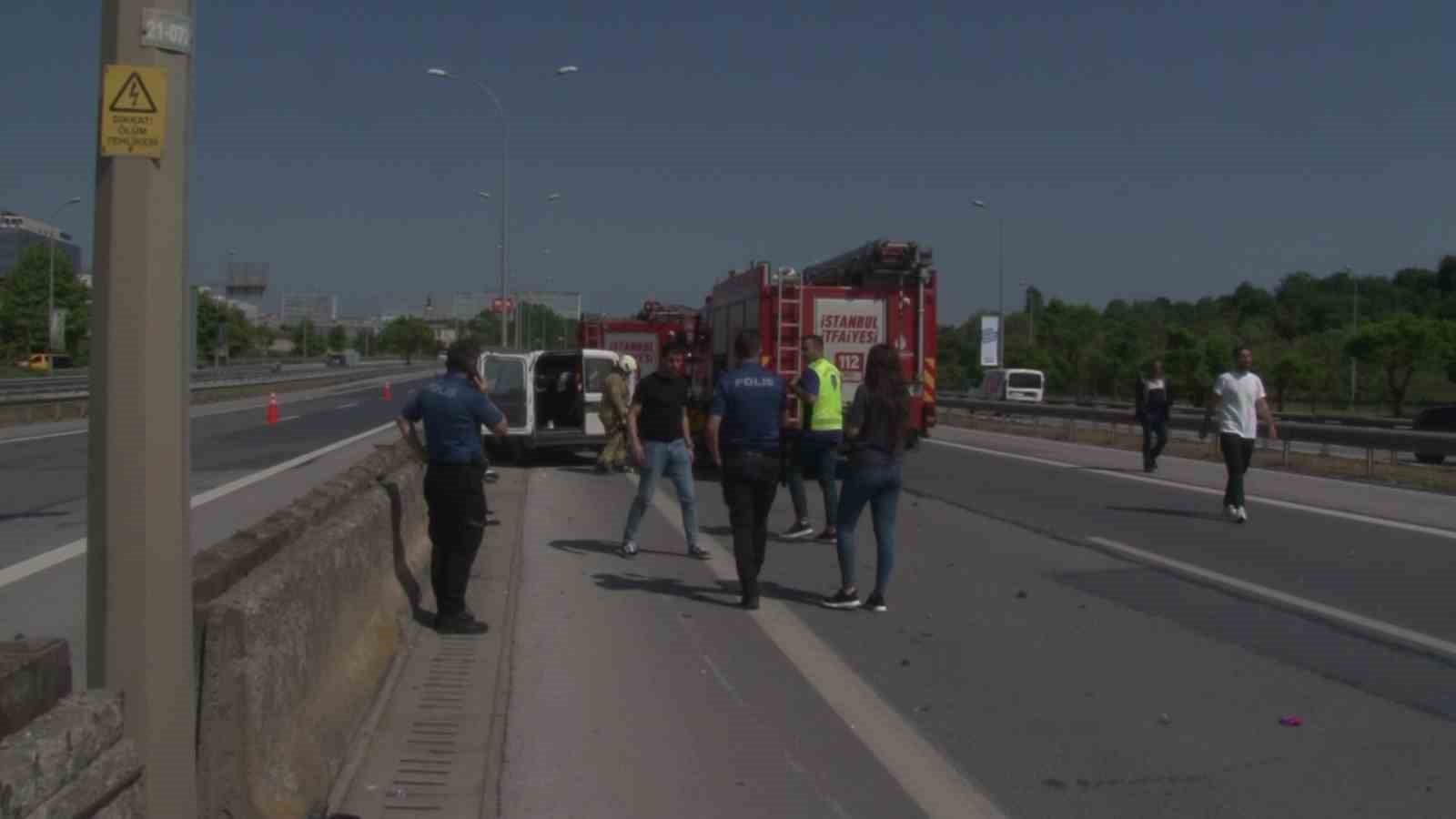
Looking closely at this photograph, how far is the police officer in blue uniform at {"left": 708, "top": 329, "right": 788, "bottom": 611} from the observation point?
32.1 ft

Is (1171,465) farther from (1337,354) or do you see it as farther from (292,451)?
(1337,354)

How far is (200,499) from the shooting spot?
60.4ft

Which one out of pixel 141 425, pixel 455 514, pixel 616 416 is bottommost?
pixel 455 514

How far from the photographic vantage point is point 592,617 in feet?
32.6

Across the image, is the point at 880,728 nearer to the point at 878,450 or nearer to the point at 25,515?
the point at 878,450

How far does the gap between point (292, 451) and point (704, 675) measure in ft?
68.7

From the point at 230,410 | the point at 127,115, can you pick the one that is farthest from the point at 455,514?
the point at 230,410

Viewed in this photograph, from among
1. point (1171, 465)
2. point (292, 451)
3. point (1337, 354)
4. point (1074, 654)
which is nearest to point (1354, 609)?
point (1074, 654)

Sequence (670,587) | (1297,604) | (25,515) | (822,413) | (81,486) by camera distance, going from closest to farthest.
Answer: (1297,604), (670,587), (822,413), (25,515), (81,486)

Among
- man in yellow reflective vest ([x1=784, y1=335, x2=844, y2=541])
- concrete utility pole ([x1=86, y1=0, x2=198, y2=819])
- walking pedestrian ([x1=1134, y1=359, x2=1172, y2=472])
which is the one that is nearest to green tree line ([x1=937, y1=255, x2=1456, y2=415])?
walking pedestrian ([x1=1134, y1=359, x2=1172, y2=472])

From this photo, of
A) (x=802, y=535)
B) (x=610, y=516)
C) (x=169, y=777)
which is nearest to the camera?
(x=169, y=777)

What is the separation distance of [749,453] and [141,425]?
5935 millimetres

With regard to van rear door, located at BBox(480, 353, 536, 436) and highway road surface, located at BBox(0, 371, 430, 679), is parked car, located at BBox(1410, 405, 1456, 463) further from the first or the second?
highway road surface, located at BBox(0, 371, 430, 679)

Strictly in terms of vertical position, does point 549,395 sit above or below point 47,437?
above
